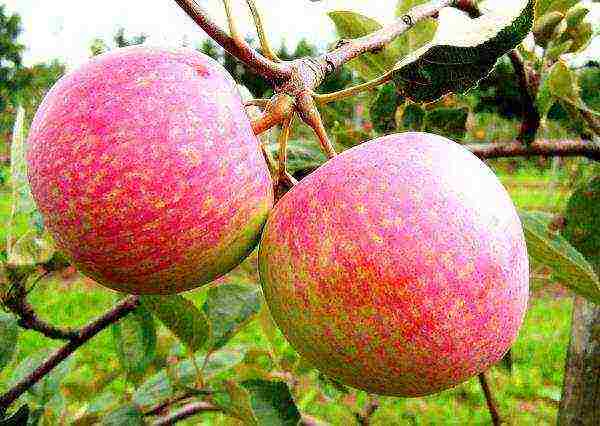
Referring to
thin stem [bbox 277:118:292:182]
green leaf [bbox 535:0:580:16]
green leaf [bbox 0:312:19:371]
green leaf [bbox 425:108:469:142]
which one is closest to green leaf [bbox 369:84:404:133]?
green leaf [bbox 425:108:469:142]

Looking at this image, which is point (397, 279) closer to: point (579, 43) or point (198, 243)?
point (198, 243)

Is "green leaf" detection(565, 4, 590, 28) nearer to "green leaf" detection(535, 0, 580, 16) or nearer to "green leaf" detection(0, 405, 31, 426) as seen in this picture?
"green leaf" detection(535, 0, 580, 16)

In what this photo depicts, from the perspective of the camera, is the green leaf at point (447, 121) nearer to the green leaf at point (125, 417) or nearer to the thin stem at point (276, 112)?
the thin stem at point (276, 112)

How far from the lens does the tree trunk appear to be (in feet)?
3.82

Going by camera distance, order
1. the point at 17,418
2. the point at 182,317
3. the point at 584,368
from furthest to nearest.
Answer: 1. the point at 584,368
2. the point at 182,317
3. the point at 17,418

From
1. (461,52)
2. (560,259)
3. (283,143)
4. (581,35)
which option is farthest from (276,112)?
(581,35)

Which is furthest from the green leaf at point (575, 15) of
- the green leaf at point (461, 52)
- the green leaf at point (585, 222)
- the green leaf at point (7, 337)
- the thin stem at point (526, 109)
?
the green leaf at point (7, 337)

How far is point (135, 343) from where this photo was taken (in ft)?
3.67

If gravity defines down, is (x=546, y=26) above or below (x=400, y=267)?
below

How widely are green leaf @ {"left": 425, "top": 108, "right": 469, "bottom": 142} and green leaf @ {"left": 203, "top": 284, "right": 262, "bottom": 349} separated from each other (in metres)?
0.39

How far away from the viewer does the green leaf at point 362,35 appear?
923 mm

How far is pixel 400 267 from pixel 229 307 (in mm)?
602

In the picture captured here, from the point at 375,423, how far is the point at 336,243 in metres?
2.28

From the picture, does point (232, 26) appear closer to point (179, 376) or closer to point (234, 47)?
point (234, 47)
